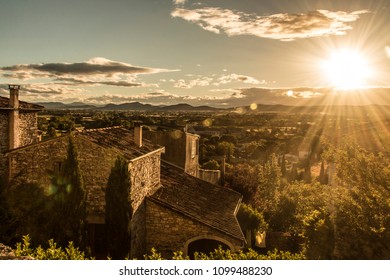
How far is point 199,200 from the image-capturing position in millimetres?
16094

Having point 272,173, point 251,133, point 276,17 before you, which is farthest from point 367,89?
point 251,133

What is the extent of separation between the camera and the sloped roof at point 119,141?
44.2 feet

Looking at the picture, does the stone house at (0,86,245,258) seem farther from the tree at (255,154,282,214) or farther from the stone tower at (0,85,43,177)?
the tree at (255,154,282,214)

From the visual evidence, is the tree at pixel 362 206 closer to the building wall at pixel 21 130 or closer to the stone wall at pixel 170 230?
the stone wall at pixel 170 230

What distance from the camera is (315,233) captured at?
12.6 meters

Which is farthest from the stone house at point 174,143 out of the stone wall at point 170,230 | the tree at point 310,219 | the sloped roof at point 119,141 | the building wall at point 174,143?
the stone wall at point 170,230

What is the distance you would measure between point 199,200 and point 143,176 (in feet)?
9.32

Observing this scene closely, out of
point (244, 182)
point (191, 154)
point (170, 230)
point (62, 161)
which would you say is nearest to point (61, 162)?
point (62, 161)

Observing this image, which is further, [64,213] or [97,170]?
[97,170]

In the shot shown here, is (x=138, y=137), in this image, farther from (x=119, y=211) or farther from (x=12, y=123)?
(x=12, y=123)

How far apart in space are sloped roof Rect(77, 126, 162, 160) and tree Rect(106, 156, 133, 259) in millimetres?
828

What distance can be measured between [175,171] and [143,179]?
557 centimetres

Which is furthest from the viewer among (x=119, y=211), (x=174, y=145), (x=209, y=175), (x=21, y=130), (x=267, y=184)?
(x=267, y=184)
